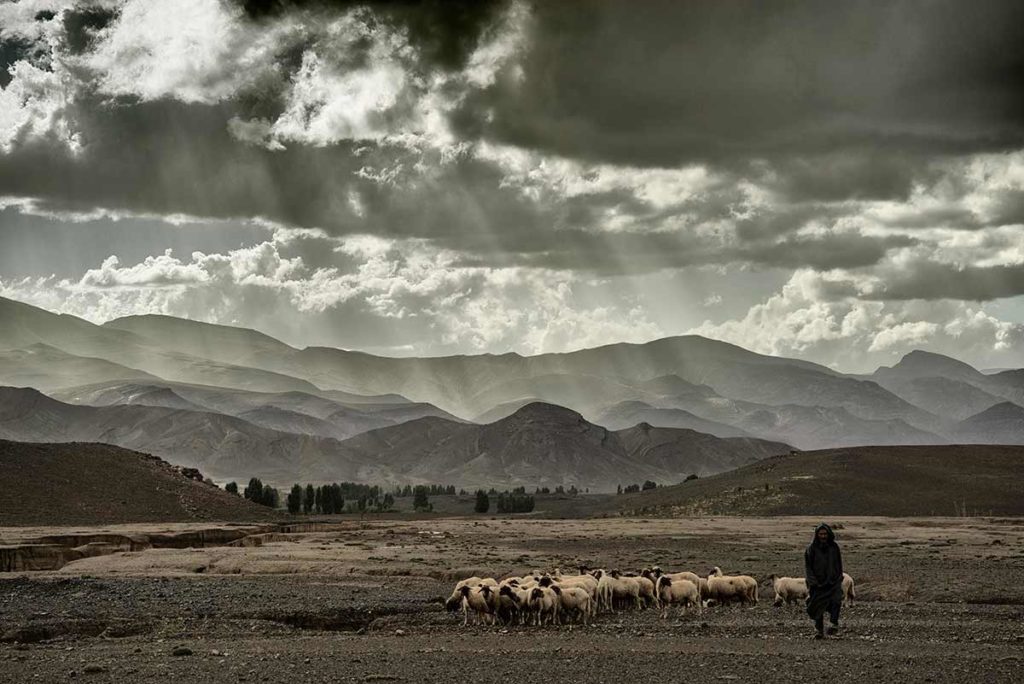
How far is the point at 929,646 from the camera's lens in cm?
2284

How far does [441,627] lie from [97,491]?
79051 millimetres

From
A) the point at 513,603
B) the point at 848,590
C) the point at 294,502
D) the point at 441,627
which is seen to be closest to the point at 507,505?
the point at 294,502

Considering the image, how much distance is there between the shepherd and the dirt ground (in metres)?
0.70

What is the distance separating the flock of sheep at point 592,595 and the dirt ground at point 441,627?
0.84 m

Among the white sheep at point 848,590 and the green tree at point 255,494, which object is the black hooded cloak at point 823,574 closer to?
the white sheep at point 848,590

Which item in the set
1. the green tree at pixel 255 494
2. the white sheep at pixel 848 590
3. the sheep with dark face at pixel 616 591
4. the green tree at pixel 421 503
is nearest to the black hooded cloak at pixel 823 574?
the white sheep at pixel 848 590

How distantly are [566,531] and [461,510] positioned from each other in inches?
3440

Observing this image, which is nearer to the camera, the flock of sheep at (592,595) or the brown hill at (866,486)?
the flock of sheep at (592,595)

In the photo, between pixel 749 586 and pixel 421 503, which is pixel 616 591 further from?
pixel 421 503

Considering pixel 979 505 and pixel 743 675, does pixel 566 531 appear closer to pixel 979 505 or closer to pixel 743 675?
pixel 979 505

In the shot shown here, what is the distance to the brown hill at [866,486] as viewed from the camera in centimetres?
11106

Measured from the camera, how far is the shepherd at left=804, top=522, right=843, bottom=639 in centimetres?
2364

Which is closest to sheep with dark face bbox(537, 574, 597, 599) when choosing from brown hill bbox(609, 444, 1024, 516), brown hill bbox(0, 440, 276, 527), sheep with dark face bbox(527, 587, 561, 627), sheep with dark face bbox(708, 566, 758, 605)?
sheep with dark face bbox(527, 587, 561, 627)

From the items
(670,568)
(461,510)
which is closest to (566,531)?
(670,568)
